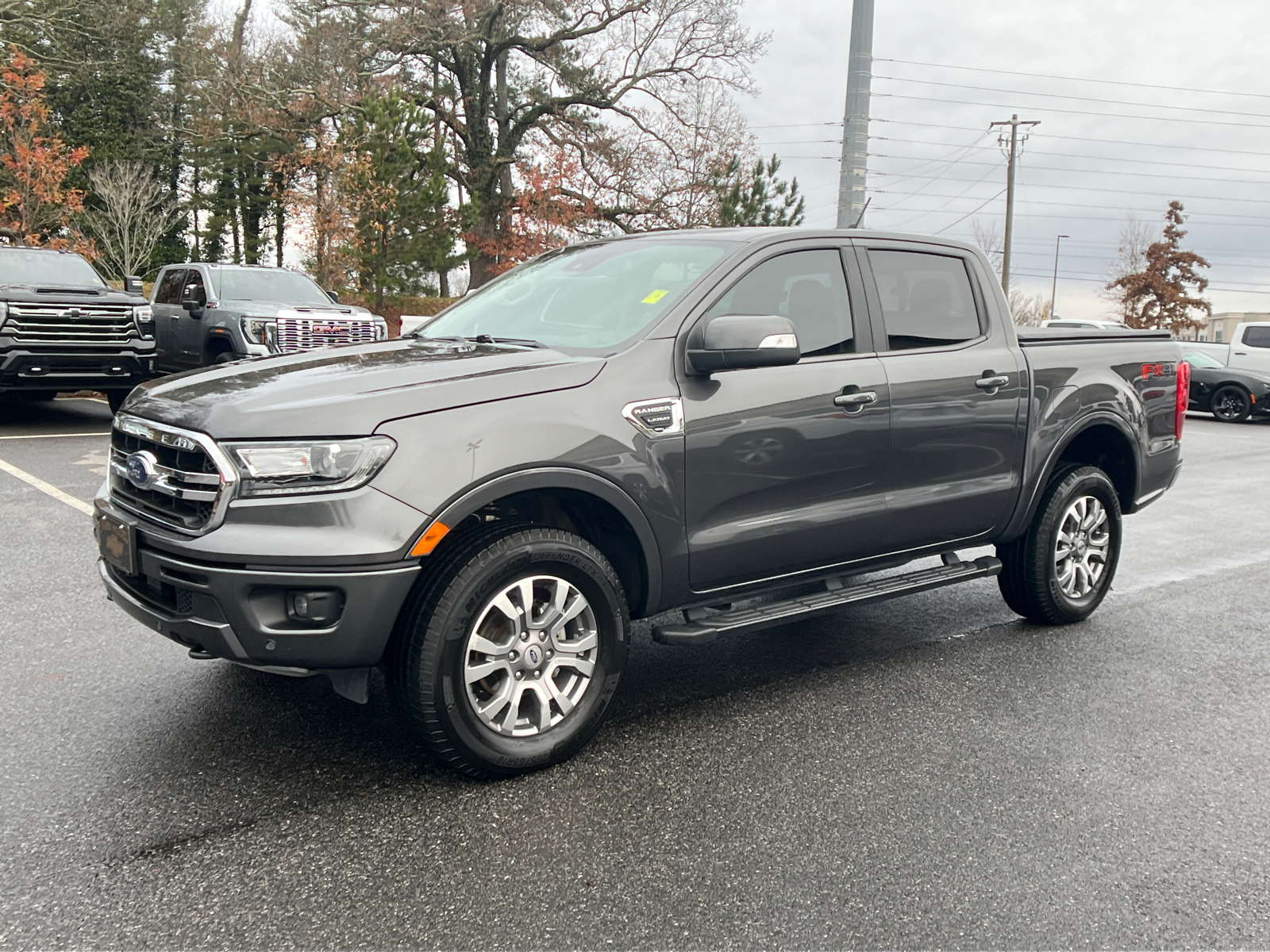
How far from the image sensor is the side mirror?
364cm

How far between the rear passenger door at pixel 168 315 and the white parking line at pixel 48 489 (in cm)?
538

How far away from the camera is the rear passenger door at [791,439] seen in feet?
12.5

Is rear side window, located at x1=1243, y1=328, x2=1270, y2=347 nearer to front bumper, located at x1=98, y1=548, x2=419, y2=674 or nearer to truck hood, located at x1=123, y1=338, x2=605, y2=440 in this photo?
truck hood, located at x1=123, y1=338, x2=605, y2=440

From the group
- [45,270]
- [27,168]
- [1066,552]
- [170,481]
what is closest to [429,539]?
[170,481]

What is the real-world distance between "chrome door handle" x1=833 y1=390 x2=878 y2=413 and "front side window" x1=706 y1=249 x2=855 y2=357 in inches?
8.0

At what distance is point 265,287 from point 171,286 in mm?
2239

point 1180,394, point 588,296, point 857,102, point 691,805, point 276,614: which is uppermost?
point 857,102

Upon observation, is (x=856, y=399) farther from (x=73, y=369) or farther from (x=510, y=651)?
(x=73, y=369)

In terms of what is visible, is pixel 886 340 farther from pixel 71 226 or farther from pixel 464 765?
pixel 71 226

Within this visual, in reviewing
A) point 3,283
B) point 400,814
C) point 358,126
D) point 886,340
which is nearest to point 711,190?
point 358,126

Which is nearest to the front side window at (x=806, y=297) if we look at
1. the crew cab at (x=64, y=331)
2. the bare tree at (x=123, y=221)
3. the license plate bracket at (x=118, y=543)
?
the license plate bracket at (x=118, y=543)

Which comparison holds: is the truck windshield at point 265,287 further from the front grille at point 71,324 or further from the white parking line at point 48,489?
the white parking line at point 48,489

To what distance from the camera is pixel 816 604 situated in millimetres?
4203

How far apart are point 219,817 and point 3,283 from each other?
1072 centimetres
